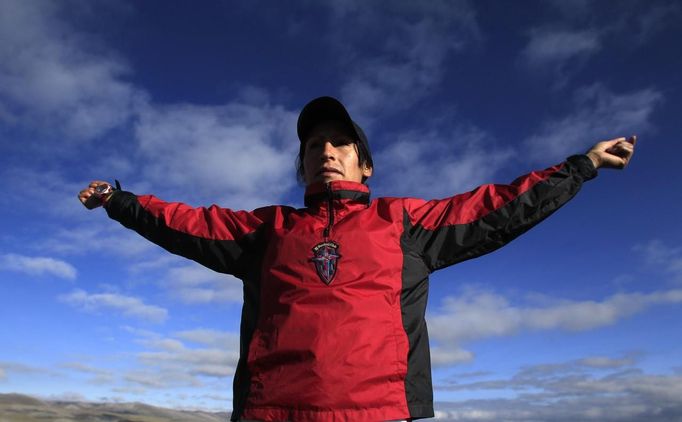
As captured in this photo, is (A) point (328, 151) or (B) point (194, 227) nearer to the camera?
(B) point (194, 227)

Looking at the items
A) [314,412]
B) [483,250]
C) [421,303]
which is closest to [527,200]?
[483,250]

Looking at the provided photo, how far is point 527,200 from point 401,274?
1194mm

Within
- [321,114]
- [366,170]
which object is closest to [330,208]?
[366,170]

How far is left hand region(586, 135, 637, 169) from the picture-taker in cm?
424

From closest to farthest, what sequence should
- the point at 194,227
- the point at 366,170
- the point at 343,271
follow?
1. the point at 343,271
2. the point at 194,227
3. the point at 366,170

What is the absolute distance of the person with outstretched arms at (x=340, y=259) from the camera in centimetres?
350

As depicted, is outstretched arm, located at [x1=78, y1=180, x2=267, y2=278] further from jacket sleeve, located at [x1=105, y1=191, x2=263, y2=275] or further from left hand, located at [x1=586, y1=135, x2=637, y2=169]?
left hand, located at [x1=586, y1=135, x2=637, y2=169]

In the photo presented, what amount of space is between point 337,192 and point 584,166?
2061mm

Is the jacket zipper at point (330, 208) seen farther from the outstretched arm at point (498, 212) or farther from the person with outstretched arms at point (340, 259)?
the outstretched arm at point (498, 212)

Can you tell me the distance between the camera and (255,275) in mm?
4223

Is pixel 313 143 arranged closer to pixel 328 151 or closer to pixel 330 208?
pixel 328 151

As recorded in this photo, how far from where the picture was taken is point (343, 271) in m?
3.82

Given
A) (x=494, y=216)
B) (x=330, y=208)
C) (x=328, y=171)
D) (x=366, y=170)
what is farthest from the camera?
(x=366, y=170)

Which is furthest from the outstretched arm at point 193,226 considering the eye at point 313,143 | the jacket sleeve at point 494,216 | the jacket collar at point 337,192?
the jacket sleeve at point 494,216
